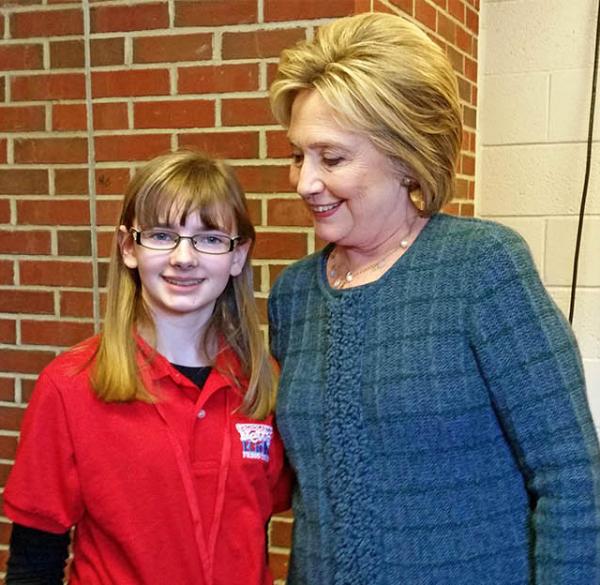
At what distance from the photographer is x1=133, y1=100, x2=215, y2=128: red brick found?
206 centimetres

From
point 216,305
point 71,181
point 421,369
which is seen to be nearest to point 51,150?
point 71,181

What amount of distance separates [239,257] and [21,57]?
108 cm

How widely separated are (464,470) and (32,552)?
0.72m

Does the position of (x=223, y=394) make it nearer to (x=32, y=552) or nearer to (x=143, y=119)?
(x=32, y=552)

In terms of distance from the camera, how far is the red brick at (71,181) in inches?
85.9

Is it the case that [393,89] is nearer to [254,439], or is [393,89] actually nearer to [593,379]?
[254,439]

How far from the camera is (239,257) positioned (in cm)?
151

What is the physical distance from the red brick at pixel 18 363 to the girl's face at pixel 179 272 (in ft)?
2.96

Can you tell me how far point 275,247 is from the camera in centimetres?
204

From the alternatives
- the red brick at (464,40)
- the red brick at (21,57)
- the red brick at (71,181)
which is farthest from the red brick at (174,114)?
the red brick at (464,40)

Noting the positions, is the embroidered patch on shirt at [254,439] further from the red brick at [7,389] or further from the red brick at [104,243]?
the red brick at [7,389]

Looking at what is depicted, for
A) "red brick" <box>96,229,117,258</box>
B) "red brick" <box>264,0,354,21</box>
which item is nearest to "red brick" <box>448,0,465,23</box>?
"red brick" <box>264,0,354,21</box>

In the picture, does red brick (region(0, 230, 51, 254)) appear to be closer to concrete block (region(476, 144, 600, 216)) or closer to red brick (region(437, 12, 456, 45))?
red brick (region(437, 12, 456, 45))

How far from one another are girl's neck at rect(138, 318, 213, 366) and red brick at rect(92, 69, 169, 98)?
0.83 meters
